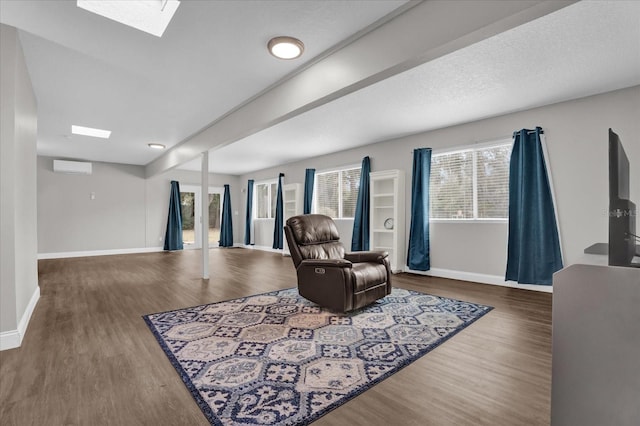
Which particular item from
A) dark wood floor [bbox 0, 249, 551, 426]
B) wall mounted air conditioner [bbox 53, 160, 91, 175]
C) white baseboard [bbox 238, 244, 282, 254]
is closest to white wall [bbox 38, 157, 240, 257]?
wall mounted air conditioner [bbox 53, 160, 91, 175]

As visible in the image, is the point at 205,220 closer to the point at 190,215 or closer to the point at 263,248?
the point at 263,248

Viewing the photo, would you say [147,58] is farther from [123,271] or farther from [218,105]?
[123,271]

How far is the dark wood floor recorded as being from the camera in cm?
153

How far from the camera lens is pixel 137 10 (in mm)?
2137

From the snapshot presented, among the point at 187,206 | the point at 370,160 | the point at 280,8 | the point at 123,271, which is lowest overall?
the point at 123,271

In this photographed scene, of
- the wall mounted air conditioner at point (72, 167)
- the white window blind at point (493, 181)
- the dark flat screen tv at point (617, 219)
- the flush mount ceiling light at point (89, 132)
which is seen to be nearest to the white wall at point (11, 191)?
the flush mount ceiling light at point (89, 132)

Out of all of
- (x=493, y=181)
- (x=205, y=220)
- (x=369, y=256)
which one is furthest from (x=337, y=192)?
(x=369, y=256)

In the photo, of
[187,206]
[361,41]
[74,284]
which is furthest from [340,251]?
[187,206]

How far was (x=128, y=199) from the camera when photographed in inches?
332

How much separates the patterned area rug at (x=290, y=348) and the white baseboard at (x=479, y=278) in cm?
129

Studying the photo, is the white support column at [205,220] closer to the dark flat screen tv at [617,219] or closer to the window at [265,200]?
the window at [265,200]

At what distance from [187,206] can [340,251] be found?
708 cm

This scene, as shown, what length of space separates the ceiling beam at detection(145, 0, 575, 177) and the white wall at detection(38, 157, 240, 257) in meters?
6.71

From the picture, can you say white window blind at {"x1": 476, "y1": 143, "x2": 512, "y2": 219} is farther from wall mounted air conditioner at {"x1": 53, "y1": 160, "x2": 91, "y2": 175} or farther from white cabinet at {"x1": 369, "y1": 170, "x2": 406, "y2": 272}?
wall mounted air conditioner at {"x1": 53, "y1": 160, "x2": 91, "y2": 175}
